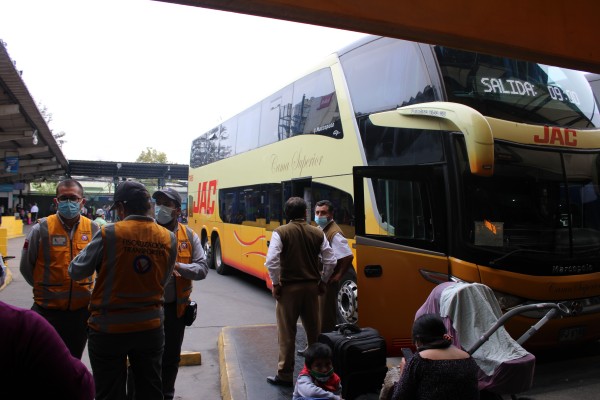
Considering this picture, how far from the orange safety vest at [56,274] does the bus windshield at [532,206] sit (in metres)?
3.73

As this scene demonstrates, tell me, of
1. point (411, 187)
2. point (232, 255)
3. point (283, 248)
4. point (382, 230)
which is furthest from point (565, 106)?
point (232, 255)

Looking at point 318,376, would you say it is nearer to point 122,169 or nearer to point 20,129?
point 20,129

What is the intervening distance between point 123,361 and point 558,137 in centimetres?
491

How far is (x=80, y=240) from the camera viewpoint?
3.68 meters

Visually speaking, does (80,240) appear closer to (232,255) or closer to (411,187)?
(411,187)

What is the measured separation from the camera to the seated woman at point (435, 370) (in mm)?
2533

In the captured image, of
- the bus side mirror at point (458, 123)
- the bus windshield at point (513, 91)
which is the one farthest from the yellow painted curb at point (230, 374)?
the bus windshield at point (513, 91)

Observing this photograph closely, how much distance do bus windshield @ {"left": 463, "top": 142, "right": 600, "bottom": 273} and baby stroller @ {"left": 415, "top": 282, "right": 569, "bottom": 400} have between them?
1.31 meters

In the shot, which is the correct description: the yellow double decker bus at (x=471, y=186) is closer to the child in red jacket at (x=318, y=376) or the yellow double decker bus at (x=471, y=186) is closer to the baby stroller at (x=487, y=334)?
the baby stroller at (x=487, y=334)

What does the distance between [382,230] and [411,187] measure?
0.70 meters

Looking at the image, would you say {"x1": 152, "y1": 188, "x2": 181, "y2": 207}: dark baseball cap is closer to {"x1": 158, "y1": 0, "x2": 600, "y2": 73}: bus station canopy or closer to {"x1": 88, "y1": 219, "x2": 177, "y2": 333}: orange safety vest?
{"x1": 88, "y1": 219, "x2": 177, "y2": 333}: orange safety vest

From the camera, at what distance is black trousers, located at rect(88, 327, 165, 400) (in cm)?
276

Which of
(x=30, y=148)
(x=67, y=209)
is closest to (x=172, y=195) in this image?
(x=67, y=209)

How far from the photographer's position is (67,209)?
144 inches
